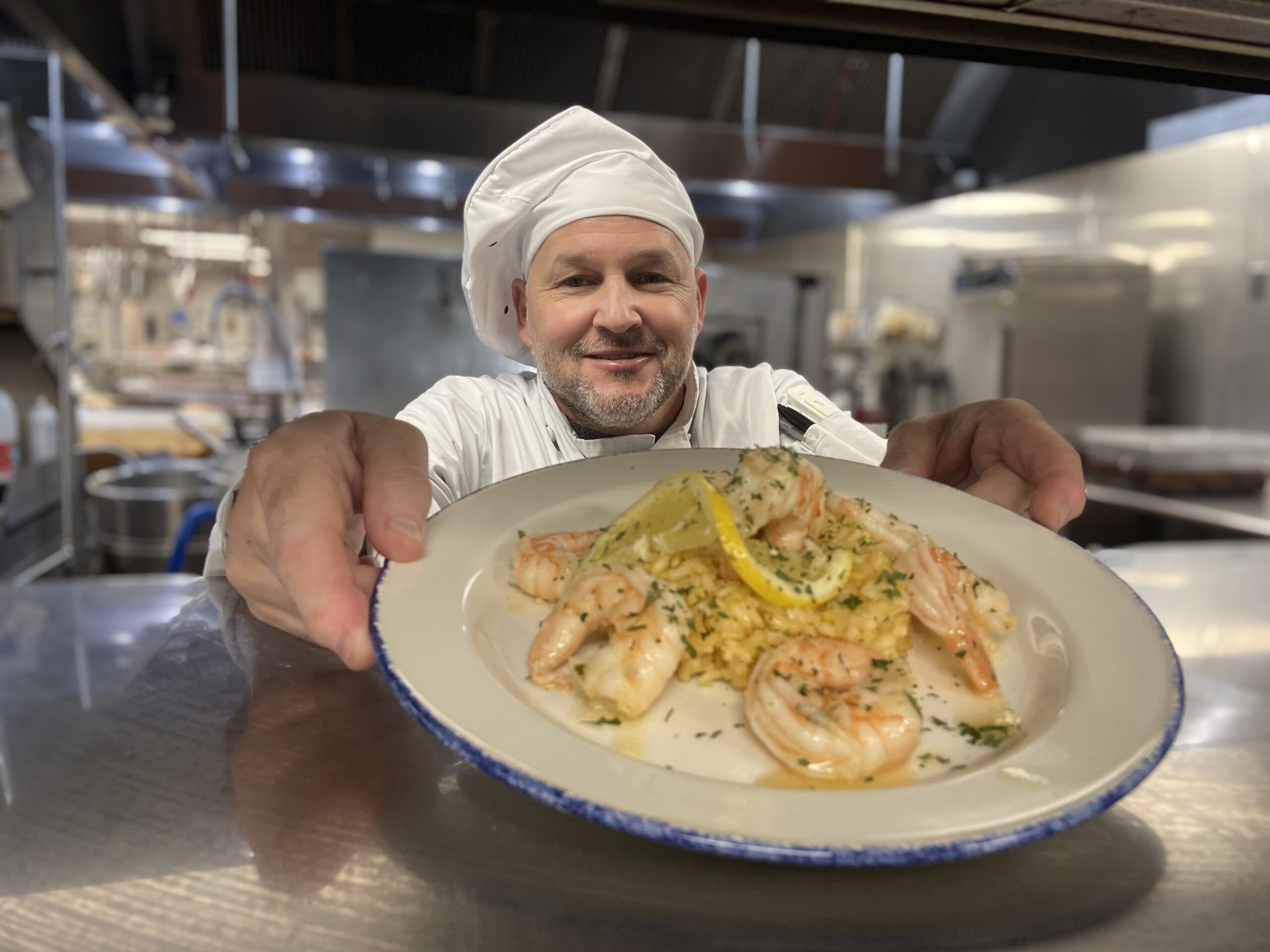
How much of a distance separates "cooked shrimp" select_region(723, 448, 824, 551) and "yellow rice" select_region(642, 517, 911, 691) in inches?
1.3

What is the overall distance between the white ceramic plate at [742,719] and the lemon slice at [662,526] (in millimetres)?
46

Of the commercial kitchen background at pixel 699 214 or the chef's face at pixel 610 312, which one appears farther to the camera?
the commercial kitchen background at pixel 699 214

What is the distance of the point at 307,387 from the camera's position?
101 cm

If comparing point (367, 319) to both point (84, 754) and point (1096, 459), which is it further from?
point (1096, 459)

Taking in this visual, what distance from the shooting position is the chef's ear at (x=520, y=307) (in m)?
0.70

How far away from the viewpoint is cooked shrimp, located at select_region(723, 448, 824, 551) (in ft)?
2.28

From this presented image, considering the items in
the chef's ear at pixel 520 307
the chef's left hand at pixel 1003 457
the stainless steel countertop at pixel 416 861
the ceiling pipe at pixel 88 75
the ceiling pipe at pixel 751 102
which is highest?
the ceiling pipe at pixel 88 75

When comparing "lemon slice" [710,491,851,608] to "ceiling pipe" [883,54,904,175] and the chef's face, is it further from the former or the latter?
"ceiling pipe" [883,54,904,175]

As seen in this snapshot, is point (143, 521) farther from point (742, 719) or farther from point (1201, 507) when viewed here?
point (1201, 507)

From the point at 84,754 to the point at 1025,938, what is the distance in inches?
30.1

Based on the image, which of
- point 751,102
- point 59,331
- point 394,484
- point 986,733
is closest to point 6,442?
point 59,331

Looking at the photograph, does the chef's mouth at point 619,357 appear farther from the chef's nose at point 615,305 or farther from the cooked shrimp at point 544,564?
the cooked shrimp at point 544,564

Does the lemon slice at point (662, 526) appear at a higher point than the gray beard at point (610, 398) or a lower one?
lower

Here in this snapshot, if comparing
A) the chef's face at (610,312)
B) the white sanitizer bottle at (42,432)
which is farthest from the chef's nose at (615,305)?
the white sanitizer bottle at (42,432)
